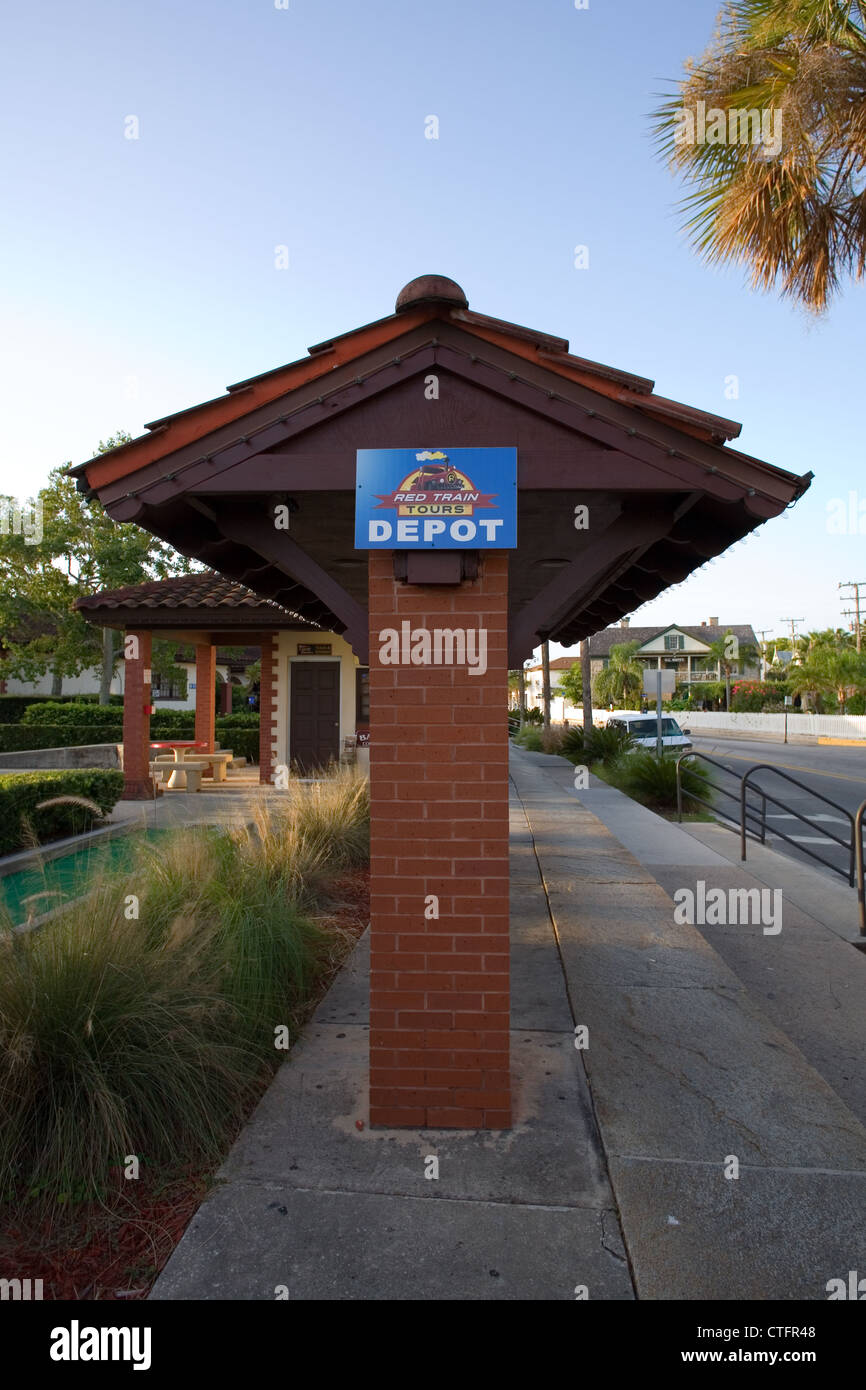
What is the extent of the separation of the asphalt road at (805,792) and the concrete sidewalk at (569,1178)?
4819mm

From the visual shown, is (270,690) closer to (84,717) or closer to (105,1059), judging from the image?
(84,717)

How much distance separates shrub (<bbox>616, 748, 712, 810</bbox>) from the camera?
14578 millimetres

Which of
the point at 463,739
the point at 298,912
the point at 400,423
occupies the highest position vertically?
the point at 400,423

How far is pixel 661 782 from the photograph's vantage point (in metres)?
15.2

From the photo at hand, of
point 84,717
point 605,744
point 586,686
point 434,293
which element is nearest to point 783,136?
point 434,293

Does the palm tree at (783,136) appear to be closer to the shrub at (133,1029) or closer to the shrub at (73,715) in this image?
the shrub at (133,1029)

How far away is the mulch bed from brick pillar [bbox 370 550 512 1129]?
0.86 m

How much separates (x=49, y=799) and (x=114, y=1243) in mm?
7288

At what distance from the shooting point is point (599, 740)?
22.4 meters

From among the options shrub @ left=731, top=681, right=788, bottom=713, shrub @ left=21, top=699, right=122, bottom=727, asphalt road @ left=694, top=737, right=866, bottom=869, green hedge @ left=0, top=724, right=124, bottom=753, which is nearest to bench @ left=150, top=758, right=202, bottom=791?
green hedge @ left=0, top=724, right=124, bottom=753

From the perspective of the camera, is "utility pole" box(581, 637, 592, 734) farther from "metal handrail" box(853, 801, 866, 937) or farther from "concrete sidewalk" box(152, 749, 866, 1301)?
"concrete sidewalk" box(152, 749, 866, 1301)

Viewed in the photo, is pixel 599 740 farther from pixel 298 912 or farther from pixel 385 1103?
pixel 385 1103

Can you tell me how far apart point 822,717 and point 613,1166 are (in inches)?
1588
